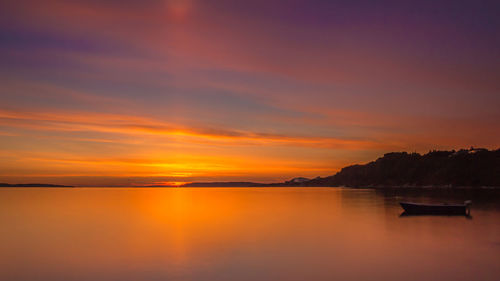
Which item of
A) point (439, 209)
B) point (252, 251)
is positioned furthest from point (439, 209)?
point (252, 251)

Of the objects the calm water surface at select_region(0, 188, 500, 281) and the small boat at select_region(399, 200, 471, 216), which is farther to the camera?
the small boat at select_region(399, 200, 471, 216)

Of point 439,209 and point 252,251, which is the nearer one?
point 252,251

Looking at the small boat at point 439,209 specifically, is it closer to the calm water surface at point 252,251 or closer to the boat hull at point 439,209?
the boat hull at point 439,209

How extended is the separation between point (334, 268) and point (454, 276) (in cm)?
644

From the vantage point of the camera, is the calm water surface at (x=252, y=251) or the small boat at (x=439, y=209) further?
the small boat at (x=439, y=209)

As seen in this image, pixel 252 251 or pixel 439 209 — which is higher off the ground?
pixel 439 209

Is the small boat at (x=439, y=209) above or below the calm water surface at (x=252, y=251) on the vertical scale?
above

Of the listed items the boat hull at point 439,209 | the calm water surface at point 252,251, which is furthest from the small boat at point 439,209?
the calm water surface at point 252,251

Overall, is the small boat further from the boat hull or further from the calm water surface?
the calm water surface

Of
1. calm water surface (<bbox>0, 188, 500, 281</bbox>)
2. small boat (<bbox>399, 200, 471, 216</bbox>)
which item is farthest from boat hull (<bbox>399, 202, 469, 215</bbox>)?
calm water surface (<bbox>0, 188, 500, 281</bbox>)

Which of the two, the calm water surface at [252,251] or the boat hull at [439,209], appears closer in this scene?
the calm water surface at [252,251]

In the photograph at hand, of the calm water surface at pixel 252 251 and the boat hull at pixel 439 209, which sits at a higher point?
the boat hull at pixel 439 209

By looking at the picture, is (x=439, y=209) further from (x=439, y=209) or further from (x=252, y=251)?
(x=252, y=251)

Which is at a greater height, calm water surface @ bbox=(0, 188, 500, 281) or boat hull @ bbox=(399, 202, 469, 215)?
boat hull @ bbox=(399, 202, 469, 215)
